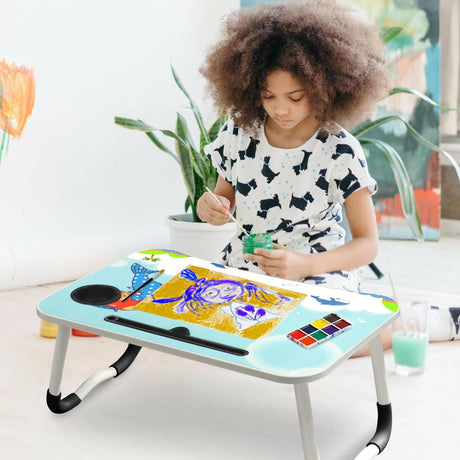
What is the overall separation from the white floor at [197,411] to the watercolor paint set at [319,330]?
26 cm

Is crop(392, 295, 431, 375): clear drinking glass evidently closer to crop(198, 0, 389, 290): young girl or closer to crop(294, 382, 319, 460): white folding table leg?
crop(198, 0, 389, 290): young girl

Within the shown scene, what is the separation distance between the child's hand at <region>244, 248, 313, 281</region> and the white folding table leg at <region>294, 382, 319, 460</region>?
1.35 ft

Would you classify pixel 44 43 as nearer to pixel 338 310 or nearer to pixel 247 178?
pixel 247 178

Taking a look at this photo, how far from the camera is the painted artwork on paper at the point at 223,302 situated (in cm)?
104

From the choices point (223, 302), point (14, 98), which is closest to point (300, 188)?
point (223, 302)

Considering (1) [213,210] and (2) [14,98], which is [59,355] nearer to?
(1) [213,210]

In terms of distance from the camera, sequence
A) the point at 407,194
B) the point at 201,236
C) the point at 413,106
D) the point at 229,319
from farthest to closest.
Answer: the point at 413,106 < the point at 201,236 < the point at 407,194 < the point at 229,319

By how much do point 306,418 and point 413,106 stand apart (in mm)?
2105

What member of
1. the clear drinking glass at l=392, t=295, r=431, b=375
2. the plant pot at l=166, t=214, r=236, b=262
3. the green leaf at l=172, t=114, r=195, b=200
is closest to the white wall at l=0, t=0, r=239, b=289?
the plant pot at l=166, t=214, r=236, b=262

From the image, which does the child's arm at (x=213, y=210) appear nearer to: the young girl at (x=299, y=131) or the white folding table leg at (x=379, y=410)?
the young girl at (x=299, y=131)

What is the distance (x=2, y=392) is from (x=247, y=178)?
0.70 m

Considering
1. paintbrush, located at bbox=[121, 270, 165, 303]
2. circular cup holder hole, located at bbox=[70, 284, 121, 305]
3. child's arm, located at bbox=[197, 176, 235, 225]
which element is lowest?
paintbrush, located at bbox=[121, 270, 165, 303]

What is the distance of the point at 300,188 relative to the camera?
152 centimetres

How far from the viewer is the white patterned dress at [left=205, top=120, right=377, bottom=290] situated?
1490 mm
